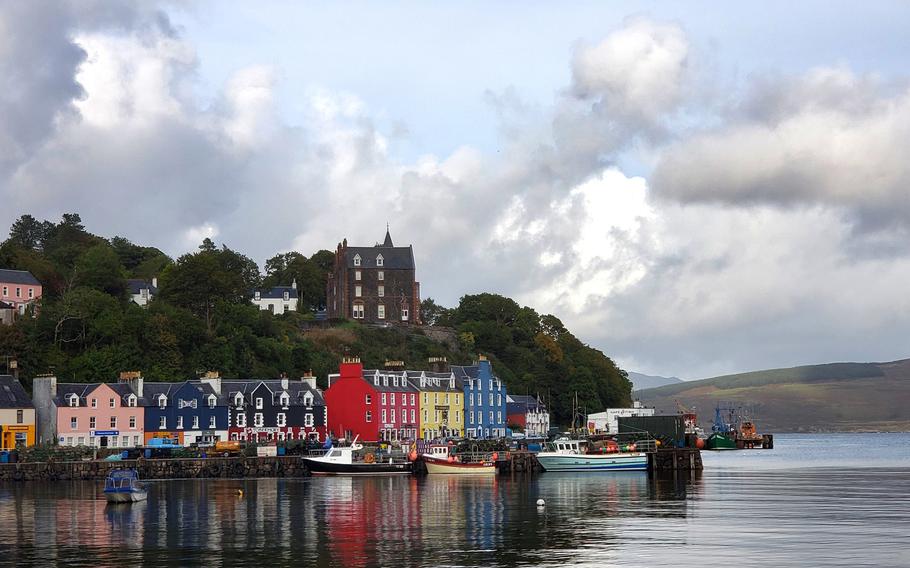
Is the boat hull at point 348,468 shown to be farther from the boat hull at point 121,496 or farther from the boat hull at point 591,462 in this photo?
the boat hull at point 121,496

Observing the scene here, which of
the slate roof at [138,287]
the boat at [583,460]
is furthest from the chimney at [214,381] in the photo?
the slate roof at [138,287]

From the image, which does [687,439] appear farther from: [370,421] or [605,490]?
[605,490]

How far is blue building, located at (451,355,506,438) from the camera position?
5443 inches

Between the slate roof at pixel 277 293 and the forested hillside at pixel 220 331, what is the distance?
96.8 inches

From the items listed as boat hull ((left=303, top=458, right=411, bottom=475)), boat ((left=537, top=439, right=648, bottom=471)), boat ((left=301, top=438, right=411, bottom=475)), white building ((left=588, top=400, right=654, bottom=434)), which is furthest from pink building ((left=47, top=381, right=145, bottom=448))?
white building ((left=588, top=400, right=654, bottom=434))

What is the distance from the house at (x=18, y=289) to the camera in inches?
5448

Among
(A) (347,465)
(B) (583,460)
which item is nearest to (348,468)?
(A) (347,465)

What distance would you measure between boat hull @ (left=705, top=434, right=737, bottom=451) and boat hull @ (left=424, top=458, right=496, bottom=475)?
294ft

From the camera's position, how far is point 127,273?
166m

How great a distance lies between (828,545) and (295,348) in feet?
322

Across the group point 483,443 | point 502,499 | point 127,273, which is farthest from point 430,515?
point 127,273

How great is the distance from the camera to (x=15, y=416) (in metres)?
105

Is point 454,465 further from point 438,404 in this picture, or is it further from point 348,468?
point 438,404

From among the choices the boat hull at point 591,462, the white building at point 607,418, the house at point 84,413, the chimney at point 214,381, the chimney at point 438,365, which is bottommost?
the boat hull at point 591,462
